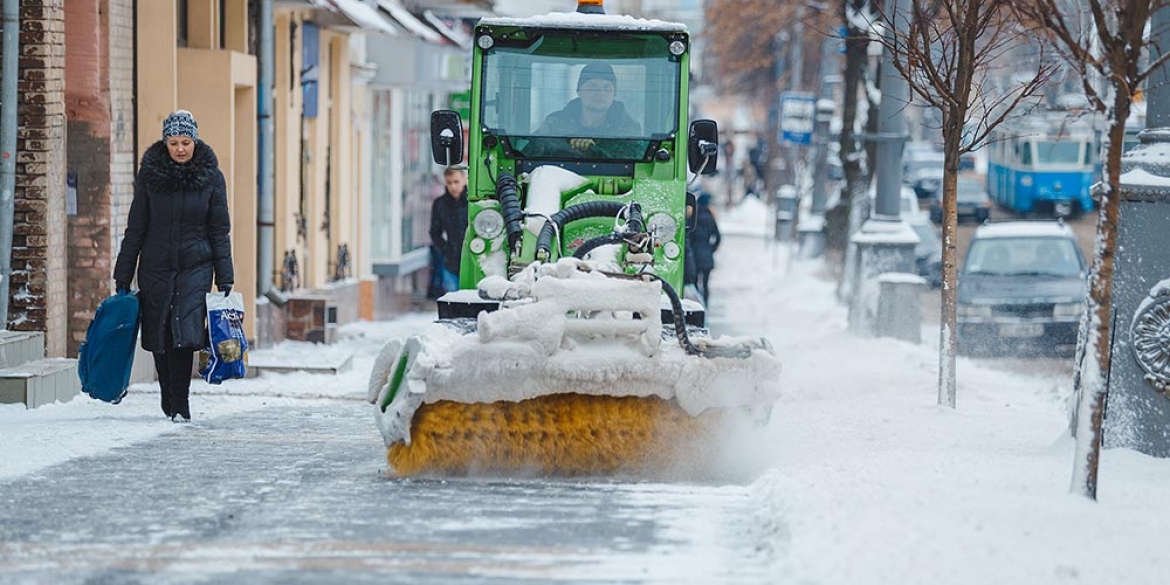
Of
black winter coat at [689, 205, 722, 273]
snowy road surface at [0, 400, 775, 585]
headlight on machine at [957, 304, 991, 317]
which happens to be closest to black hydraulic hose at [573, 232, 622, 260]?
snowy road surface at [0, 400, 775, 585]

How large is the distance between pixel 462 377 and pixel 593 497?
79 cm

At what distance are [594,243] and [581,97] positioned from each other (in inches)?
63.7

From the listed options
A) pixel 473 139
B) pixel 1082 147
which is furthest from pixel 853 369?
pixel 1082 147

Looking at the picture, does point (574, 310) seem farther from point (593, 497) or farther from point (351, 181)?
point (351, 181)

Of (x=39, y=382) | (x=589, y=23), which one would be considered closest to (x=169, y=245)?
(x=39, y=382)

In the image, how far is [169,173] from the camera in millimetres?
10844

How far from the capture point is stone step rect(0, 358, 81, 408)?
11.4 m

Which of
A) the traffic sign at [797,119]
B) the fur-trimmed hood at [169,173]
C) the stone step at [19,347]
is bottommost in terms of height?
the stone step at [19,347]

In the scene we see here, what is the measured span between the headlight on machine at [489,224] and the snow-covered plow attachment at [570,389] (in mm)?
2155

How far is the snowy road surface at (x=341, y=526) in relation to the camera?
22.0 feet

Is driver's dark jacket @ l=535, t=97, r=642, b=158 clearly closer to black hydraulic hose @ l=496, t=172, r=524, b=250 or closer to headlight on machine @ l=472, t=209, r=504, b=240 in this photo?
black hydraulic hose @ l=496, t=172, r=524, b=250

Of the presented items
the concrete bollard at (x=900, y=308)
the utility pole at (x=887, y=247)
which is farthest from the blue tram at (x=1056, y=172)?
the concrete bollard at (x=900, y=308)

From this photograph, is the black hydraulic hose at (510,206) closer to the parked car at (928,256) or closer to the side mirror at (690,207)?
the side mirror at (690,207)

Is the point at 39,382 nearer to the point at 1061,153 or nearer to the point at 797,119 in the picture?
the point at 797,119
